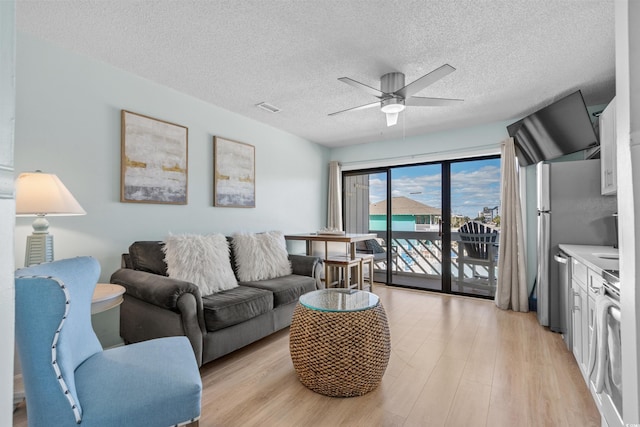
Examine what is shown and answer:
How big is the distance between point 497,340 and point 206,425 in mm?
2483

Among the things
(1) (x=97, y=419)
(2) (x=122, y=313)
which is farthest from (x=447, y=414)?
(2) (x=122, y=313)

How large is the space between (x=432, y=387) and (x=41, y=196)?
266cm

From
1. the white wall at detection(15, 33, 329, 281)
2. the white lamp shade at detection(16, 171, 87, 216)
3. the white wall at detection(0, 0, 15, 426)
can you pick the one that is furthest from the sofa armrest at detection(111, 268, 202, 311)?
the white wall at detection(0, 0, 15, 426)

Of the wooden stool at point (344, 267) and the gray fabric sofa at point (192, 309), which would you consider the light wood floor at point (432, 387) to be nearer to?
the gray fabric sofa at point (192, 309)

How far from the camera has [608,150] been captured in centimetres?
242

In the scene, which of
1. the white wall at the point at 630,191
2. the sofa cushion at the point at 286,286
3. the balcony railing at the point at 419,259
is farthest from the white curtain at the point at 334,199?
the white wall at the point at 630,191

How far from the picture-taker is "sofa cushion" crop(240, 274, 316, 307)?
2.74m

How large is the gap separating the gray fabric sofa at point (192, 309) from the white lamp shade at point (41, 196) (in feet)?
2.40

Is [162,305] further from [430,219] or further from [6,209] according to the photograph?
[430,219]

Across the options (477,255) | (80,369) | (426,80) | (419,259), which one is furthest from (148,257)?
(477,255)

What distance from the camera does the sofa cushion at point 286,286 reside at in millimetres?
→ 2738

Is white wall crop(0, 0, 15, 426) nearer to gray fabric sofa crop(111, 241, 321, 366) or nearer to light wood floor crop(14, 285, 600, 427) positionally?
light wood floor crop(14, 285, 600, 427)

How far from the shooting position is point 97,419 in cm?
102

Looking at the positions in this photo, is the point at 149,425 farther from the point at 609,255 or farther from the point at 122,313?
the point at 609,255
